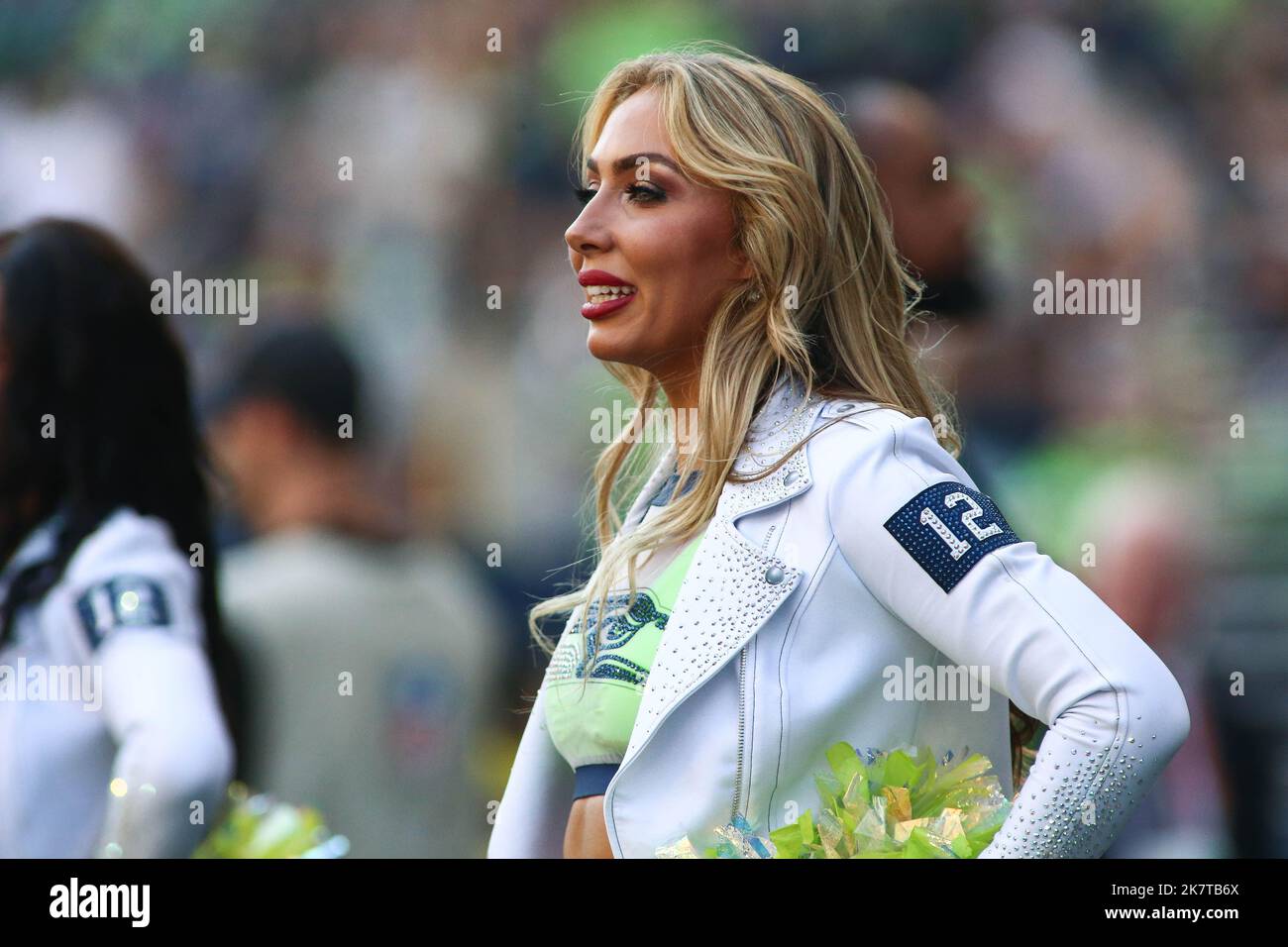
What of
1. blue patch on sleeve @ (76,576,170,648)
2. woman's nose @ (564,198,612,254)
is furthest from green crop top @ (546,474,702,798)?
blue patch on sleeve @ (76,576,170,648)

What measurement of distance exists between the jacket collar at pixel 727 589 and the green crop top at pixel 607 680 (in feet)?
0.21

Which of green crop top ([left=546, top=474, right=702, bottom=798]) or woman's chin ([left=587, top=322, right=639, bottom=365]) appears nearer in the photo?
green crop top ([left=546, top=474, right=702, bottom=798])

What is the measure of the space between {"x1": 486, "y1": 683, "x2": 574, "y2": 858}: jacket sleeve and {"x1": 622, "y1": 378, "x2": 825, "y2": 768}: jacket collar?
1.12 feet

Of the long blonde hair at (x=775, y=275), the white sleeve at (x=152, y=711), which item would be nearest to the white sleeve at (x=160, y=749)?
the white sleeve at (x=152, y=711)

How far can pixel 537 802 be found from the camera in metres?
2.80

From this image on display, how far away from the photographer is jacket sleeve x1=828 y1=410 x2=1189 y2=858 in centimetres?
226

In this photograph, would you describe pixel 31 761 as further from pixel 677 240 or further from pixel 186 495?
pixel 677 240

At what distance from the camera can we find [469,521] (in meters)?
5.43

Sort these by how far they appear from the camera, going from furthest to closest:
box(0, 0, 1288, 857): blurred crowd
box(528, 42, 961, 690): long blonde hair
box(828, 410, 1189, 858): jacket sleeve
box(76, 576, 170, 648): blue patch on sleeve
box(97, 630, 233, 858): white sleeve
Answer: box(0, 0, 1288, 857): blurred crowd
box(76, 576, 170, 648): blue patch on sleeve
box(97, 630, 233, 858): white sleeve
box(528, 42, 961, 690): long blonde hair
box(828, 410, 1189, 858): jacket sleeve

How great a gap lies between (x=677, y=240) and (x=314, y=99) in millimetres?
3736

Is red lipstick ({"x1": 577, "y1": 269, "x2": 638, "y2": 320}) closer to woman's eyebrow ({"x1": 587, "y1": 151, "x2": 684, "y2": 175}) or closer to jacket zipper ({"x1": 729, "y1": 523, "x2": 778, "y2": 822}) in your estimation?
woman's eyebrow ({"x1": 587, "y1": 151, "x2": 684, "y2": 175})

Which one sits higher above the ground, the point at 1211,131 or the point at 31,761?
the point at 1211,131

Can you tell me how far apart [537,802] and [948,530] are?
2.68 ft
